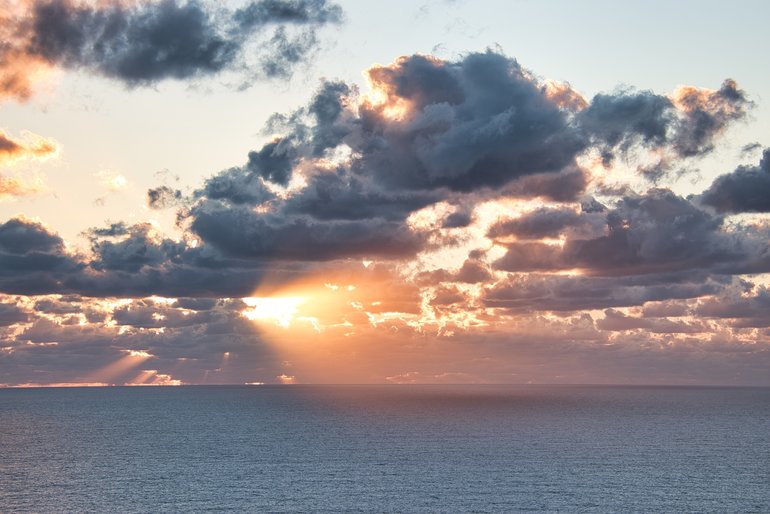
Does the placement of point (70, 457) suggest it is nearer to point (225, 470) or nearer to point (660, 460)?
point (225, 470)

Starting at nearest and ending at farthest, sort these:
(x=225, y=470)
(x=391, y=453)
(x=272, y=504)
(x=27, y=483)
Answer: (x=272, y=504), (x=27, y=483), (x=225, y=470), (x=391, y=453)

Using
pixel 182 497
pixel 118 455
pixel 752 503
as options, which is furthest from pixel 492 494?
pixel 118 455

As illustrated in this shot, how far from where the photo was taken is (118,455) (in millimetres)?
189125

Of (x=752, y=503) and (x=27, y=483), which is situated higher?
(x=27, y=483)

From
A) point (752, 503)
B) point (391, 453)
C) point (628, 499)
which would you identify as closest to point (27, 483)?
point (391, 453)

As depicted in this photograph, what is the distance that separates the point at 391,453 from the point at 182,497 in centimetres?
6691

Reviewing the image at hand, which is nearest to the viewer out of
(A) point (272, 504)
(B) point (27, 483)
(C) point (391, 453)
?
(A) point (272, 504)

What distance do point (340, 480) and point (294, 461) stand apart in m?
Answer: 28.4

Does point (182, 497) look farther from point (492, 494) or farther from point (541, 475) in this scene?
point (541, 475)

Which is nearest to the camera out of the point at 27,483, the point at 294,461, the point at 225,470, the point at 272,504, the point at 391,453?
the point at 272,504

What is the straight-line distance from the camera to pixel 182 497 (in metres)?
132

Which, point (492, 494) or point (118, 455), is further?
point (118, 455)

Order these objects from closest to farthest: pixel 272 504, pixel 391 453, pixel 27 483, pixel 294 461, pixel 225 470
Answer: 1. pixel 272 504
2. pixel 27 483
3. pixel 225 470
4. pixel 294 461
5. pixel 391 453

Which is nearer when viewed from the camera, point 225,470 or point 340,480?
point 340,480
